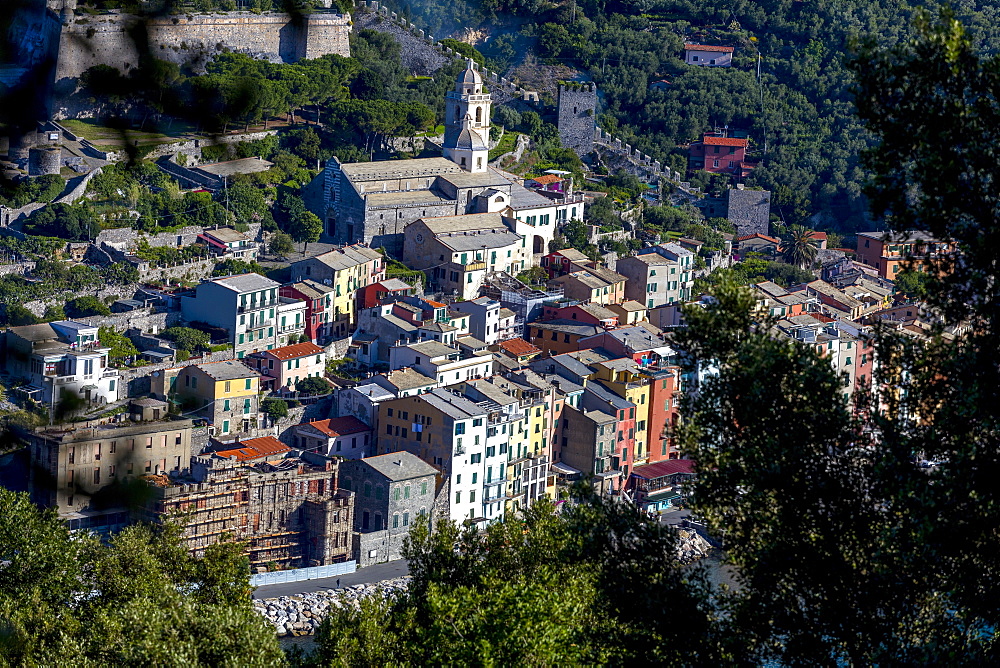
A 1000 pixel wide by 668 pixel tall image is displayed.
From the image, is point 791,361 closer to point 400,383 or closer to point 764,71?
point 400,383

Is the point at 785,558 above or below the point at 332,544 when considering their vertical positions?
above

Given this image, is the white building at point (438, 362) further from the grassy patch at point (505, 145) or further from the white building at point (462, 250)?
the grassy patch at point (505, 145)

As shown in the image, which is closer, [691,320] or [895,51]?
[895,51]

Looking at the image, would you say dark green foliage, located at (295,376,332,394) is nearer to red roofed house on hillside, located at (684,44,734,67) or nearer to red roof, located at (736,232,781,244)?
red roof, located at (736,232,781,244)

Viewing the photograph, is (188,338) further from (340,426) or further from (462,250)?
(462,250)

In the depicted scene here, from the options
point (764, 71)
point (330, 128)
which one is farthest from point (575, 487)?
point (764, 71)

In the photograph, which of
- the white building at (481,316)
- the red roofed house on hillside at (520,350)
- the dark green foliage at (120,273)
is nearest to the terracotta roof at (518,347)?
the red roofed house on hillside at (520,350)

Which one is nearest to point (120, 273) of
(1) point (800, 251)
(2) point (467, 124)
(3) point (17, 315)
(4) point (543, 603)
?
(3) point (17, 315)
